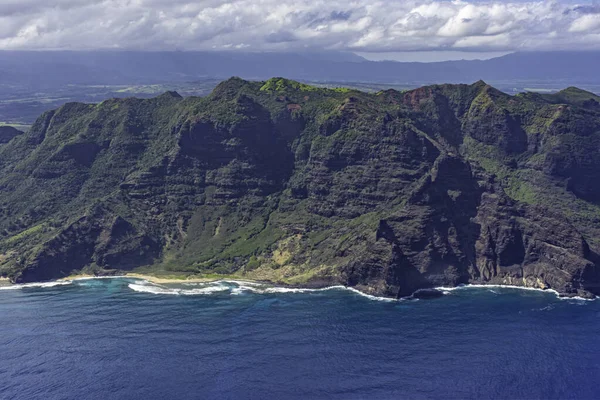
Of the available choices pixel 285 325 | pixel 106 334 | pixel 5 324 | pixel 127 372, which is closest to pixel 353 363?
pixel 285 325

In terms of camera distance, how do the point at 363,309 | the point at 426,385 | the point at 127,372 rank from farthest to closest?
the point at 363,309 < the point at 127,372 < the point at 426,385

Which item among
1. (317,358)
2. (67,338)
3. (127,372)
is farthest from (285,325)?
(67,338)

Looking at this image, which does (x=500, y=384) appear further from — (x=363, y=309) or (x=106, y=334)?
(x=106, y=334)

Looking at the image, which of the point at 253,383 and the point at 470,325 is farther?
the point at 470,325

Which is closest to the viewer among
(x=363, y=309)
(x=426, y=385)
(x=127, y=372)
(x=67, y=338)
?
(x=426, y=385)

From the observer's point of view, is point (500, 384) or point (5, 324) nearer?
point (500, 384)

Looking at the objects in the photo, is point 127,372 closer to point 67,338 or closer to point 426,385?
point 67,338
